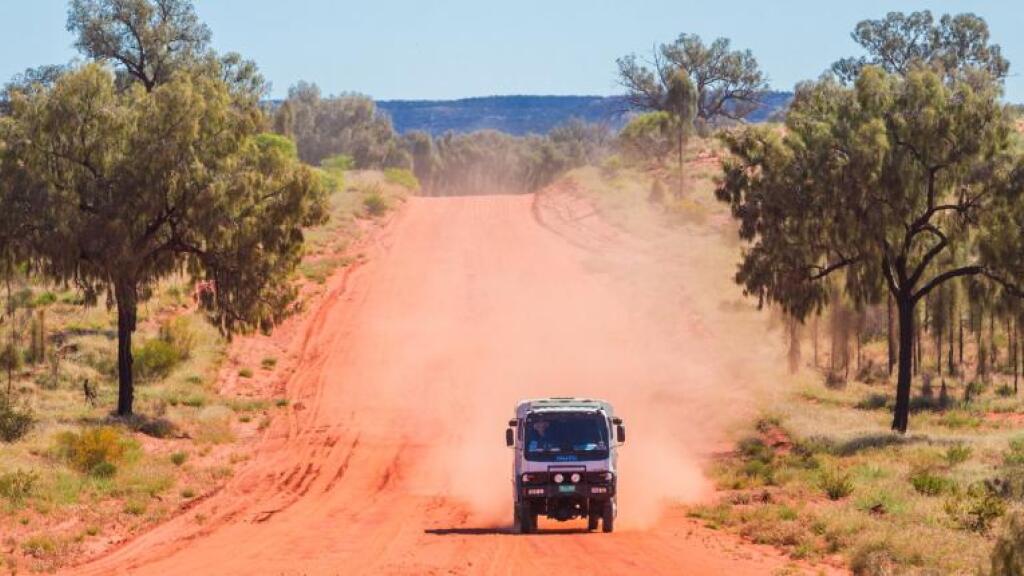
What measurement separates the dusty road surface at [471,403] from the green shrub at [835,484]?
3402 millimetres

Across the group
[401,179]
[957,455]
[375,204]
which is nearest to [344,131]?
[401,179]

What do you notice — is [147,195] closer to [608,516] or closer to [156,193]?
[156,193]

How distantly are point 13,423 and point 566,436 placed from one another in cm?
1515

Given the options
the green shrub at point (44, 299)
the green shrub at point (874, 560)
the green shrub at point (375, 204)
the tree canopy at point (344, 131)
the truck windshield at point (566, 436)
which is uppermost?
the tree canopy at point (344, 131)

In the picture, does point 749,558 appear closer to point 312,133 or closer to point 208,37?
point 208,37

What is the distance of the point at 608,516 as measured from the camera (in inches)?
982

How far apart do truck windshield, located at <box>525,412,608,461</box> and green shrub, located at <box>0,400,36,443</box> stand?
14216mm

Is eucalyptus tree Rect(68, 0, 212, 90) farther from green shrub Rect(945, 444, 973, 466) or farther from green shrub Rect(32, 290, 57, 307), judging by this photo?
green shrub Rect(945, 444, 973, 466)

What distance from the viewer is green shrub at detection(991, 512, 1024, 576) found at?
14078mm

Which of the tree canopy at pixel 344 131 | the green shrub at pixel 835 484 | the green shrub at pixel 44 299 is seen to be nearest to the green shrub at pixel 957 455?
the green shrub at pixel 835 484

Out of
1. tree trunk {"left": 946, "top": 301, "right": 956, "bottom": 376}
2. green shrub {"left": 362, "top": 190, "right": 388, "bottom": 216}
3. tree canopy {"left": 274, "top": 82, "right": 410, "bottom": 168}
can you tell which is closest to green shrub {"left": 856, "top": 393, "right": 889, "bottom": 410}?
tree trunk {"left": 946, "top": 301, "right": 956, "bottom": 376}

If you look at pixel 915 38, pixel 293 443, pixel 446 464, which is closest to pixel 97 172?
pixel 293 443

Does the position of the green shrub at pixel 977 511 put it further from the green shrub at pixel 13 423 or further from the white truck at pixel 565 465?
the green shrub at pixel 13 423

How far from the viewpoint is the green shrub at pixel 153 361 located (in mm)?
45156
